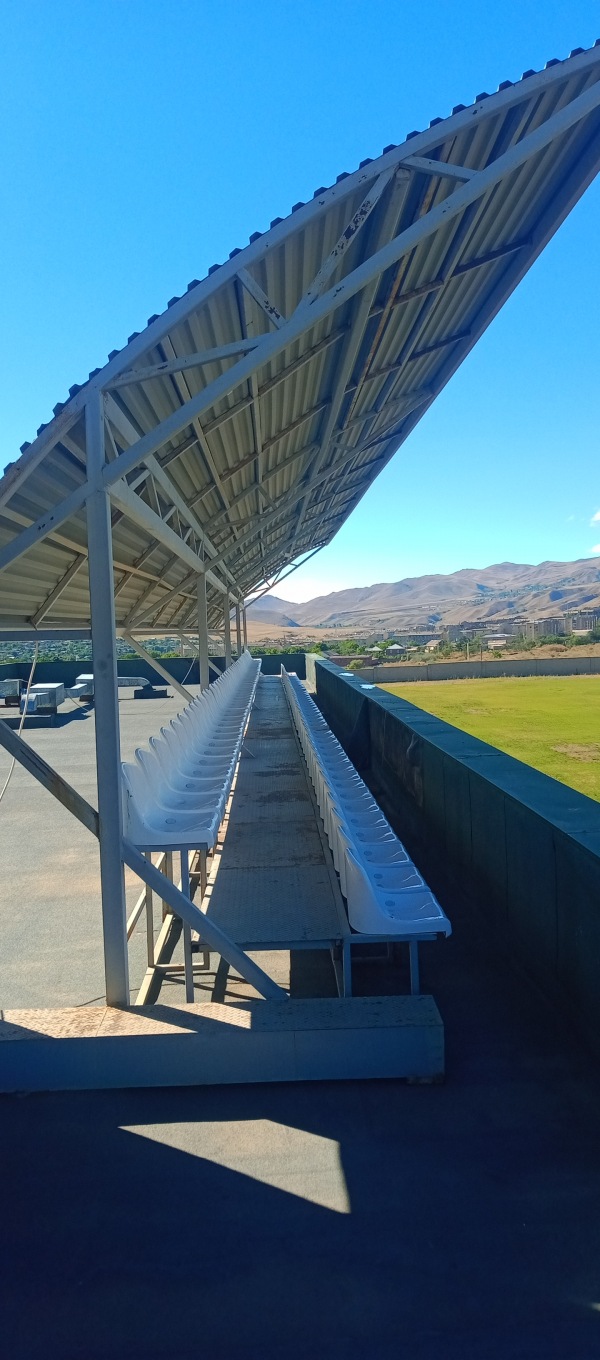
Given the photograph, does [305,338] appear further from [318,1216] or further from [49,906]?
[318,1216]

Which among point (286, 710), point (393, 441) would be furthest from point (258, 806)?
point (286, 710)

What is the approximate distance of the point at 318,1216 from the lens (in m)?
2.58

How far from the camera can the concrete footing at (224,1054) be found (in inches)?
131

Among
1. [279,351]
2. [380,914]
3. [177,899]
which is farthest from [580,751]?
[279,351]

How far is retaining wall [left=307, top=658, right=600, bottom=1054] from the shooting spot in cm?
337

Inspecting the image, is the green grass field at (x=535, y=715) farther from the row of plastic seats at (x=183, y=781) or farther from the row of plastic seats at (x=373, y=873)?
the row of plastic seats at (x=373, y=873)

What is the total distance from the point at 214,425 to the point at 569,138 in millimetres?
2592

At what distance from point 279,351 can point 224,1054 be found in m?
3.08

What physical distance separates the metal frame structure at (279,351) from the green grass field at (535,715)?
25.6 ft

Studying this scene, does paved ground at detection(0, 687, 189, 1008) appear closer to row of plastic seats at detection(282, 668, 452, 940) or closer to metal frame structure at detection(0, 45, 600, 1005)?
metal frame structure at detection(0, 45, 600, 1005)

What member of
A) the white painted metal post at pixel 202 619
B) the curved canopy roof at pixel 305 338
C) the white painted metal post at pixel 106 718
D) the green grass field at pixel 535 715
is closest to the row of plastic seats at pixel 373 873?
the white painted metal post at pixel 106 718

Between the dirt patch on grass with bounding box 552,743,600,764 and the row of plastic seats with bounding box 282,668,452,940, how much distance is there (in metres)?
11.1

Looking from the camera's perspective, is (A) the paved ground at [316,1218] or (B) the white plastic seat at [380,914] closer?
(A) the paved ground at [316,1218]

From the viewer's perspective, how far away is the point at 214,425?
5.37 meters
